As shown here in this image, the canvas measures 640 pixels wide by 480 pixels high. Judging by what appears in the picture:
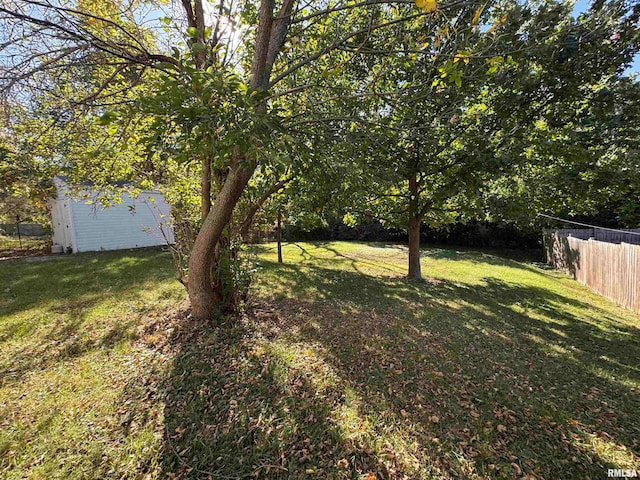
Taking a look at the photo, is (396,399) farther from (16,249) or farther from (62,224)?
(16,249)

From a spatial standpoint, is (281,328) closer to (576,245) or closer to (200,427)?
(200,427)

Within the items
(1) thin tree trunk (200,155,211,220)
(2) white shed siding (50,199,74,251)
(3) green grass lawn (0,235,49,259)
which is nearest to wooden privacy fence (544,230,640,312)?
(1) thin tree trunk (200,155,211,220)

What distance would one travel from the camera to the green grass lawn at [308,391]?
213 cm

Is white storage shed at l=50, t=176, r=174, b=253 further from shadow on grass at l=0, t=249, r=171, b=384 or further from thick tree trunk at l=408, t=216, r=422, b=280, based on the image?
thick tree trunk at l=408, t=216, r=422, b=280

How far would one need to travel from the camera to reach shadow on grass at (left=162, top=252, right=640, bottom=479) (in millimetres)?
2148

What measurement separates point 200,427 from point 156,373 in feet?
3.19

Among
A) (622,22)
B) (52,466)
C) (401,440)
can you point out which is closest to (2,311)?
(52,466)

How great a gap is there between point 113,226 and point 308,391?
12.5 m

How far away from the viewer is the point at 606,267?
7.57m

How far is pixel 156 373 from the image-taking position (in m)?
3.02

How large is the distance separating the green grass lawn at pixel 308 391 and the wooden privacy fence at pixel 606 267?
61.9 inches

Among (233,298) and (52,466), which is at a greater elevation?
(233,298)

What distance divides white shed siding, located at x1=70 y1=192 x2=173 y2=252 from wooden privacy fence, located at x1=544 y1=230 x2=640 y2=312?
13.0 meters

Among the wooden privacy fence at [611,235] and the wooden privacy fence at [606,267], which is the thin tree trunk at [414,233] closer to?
the wooden privacy fence at [606,267]
